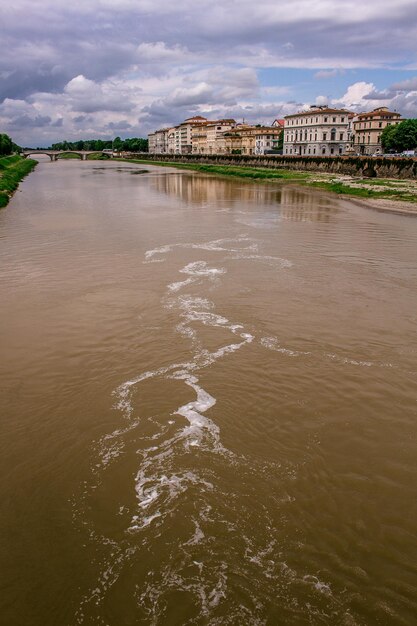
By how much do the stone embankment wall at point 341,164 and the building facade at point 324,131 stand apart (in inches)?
1079

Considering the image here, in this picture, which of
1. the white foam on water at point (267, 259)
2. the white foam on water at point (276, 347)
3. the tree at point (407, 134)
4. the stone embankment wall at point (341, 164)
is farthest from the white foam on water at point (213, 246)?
the tree at point (407, 134)

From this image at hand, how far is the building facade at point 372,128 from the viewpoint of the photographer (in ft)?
444

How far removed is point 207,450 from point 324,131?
13626cm

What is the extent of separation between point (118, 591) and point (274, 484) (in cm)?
285

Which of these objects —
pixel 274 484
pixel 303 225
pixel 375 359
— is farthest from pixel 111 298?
pixel 303 225

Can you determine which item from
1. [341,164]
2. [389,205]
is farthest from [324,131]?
[389,205]

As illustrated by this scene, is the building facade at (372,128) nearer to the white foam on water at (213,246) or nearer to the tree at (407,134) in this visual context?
the tree at (407,134)

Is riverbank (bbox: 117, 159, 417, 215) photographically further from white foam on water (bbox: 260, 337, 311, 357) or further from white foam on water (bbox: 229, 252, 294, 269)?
white foam on water (bbox: 260, 337, 311, 357)

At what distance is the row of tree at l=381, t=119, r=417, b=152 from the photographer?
10906cm

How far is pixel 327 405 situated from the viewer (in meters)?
9.79

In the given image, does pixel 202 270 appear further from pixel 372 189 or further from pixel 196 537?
pixel 372 189

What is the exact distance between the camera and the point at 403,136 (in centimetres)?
11050

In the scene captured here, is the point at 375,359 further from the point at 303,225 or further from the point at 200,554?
the point at 303,225

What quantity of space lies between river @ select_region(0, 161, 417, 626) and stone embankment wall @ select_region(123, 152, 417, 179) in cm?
5216
